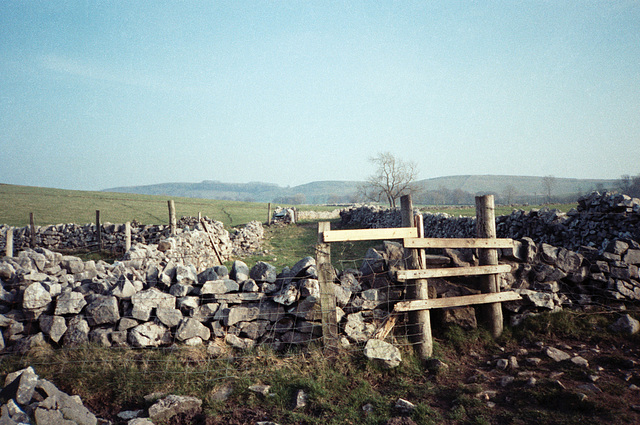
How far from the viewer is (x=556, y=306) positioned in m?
6.73

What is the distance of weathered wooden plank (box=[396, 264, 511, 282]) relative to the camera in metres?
5.70

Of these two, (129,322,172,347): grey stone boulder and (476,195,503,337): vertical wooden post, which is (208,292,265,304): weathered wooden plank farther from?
(476,195,503,337): vertical wooden post

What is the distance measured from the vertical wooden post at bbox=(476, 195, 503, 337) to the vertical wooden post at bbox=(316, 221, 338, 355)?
9.75ft

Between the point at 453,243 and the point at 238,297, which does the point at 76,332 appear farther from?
the point at 453,243

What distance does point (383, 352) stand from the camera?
5.35 metres

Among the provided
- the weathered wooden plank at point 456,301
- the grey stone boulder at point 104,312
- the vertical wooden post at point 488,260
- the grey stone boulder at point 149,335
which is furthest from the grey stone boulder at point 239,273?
the vertical wooden post at point 488,260

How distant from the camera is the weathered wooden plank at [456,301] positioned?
566 centimetres

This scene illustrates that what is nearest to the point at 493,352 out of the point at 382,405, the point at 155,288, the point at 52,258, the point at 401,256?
the point at 401,256

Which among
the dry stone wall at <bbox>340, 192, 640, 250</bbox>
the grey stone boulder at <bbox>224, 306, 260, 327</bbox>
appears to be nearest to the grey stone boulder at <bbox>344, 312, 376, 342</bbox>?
the grey stone boulder at <bbox>224, 306, 260, 327</bbox>

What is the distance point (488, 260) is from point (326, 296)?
3237mm

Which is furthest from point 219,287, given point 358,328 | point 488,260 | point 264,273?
point 488,260

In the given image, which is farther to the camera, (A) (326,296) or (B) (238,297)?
(B) (238,297)

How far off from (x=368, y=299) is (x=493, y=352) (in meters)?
2.26

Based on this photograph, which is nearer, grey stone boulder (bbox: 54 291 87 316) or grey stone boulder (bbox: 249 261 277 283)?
grey stone boulder (bbox: 54 291 87 316)
